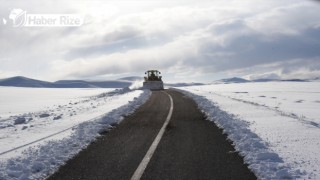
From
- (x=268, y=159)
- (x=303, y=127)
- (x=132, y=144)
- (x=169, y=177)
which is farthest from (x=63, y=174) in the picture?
(x=303, y=127)

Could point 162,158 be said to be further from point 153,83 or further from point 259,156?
point 153,83

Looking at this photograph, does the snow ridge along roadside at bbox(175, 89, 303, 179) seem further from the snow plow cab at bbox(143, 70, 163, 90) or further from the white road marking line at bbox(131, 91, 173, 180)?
the snow plow cab at bbox(143, 70, 163, 90)

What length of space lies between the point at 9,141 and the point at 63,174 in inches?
212

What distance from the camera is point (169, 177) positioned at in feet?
22.5

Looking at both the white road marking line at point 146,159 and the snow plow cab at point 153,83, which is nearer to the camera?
the white road marking line at point 146,159

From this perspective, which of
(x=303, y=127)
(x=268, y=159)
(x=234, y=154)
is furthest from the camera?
(x=303, y=127)

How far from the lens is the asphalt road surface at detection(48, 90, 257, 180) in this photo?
7.12 m

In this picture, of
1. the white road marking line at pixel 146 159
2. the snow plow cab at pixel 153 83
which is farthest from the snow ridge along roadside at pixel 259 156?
the snow plow cab at pixel 153 83

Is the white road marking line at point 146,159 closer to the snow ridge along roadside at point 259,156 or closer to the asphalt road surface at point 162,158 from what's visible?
the asphalt road surface at point 162,158

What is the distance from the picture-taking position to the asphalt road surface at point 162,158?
712cm

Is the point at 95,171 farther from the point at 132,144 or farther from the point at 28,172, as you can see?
the point at 132,144

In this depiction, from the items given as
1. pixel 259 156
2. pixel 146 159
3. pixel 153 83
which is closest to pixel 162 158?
pixel 146 159

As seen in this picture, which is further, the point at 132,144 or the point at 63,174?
the point at 132,144

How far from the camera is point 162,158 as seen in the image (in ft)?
27.9
